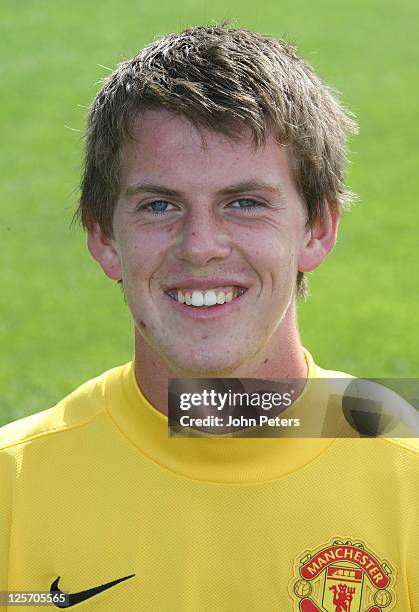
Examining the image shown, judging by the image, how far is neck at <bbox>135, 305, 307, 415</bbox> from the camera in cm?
307

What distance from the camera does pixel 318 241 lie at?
126 inches

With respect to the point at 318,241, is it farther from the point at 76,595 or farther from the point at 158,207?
the point at 76,595

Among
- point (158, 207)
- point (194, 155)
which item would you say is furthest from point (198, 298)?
point (194, 155)

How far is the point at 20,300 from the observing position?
9.36 m

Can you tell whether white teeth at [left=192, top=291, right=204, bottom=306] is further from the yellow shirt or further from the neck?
the yellow shirt

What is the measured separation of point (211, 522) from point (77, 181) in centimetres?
682

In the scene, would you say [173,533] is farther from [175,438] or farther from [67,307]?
[67,307]

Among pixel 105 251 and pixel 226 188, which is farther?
pixel 105 251

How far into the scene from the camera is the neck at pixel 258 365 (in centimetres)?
307

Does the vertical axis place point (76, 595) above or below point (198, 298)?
below

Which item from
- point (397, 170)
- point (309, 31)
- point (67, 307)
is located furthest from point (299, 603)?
point (309, 31)

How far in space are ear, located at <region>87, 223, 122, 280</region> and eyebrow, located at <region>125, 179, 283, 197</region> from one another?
25 centimetres

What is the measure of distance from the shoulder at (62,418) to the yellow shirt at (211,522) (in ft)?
0.13

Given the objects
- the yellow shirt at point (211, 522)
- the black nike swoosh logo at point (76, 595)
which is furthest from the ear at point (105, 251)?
the black nike swoosh logo at point (76, 595)
